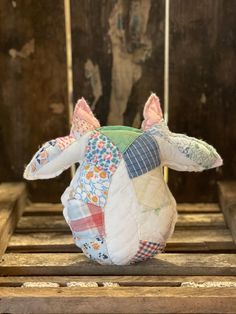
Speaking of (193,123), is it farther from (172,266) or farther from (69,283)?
(69,283)

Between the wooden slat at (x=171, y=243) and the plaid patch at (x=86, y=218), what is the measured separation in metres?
0.21

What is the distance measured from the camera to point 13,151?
1.76 m

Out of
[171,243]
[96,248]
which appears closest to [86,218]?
[96,248]

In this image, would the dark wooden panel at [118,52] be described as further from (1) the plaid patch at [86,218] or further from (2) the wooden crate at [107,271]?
(1) the plaid patch at [86,218]

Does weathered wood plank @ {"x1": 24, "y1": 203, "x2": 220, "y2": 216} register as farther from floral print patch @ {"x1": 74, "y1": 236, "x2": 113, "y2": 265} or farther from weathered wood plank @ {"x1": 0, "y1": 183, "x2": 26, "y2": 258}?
floral print patch @ {"x1": 74, "y1": 236, "x2": 113, "y2": 265}

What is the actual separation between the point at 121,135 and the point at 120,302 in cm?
34

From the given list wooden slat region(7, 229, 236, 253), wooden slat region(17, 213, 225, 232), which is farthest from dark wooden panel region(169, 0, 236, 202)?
wooden slat region(7, 229, 236, 253)

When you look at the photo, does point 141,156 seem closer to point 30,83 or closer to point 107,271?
point 107,271

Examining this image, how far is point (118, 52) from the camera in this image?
5.48 ft

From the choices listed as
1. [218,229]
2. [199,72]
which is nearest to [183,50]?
[199,72]

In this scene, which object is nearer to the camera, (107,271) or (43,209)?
(107,271)

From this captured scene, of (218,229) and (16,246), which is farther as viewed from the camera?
(218,229)

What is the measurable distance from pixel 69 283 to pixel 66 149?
0.27 meters

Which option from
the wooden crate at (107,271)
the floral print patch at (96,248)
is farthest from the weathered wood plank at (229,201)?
the floral print patch at (96,248)
